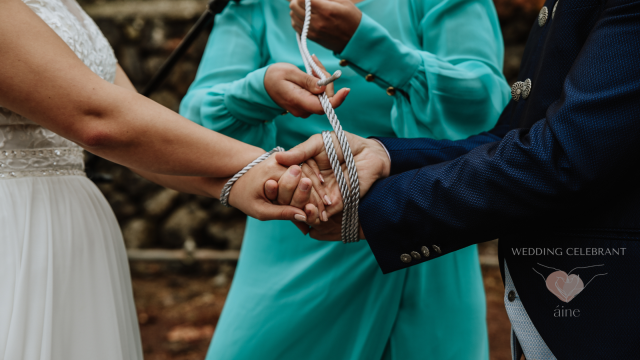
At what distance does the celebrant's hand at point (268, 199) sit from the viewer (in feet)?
4.02

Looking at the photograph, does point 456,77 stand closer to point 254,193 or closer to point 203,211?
point 254,193

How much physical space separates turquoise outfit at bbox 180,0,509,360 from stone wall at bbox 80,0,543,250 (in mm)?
3695

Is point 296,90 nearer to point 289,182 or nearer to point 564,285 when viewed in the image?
point 289,182

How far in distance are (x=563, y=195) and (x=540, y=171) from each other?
6cm

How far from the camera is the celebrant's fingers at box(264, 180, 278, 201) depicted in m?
1.21

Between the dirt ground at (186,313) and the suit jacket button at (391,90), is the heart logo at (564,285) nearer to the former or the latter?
the suit jacket button at (391,90)

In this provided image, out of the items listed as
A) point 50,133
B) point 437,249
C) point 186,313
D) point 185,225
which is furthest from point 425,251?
point 185,225

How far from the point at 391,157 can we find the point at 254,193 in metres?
0.37

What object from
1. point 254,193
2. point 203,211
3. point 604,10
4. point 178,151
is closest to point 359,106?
point 254,193

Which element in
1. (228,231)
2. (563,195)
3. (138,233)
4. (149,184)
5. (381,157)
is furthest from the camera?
(149,184)

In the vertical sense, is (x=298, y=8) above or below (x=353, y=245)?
above

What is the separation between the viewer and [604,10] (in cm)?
94

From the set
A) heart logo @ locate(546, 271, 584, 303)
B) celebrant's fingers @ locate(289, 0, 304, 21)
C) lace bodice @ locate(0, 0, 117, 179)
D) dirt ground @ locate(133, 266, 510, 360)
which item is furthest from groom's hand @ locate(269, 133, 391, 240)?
dirt ground @ locate(133, 266, 510, 360)

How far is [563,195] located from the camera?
0.96 meters
